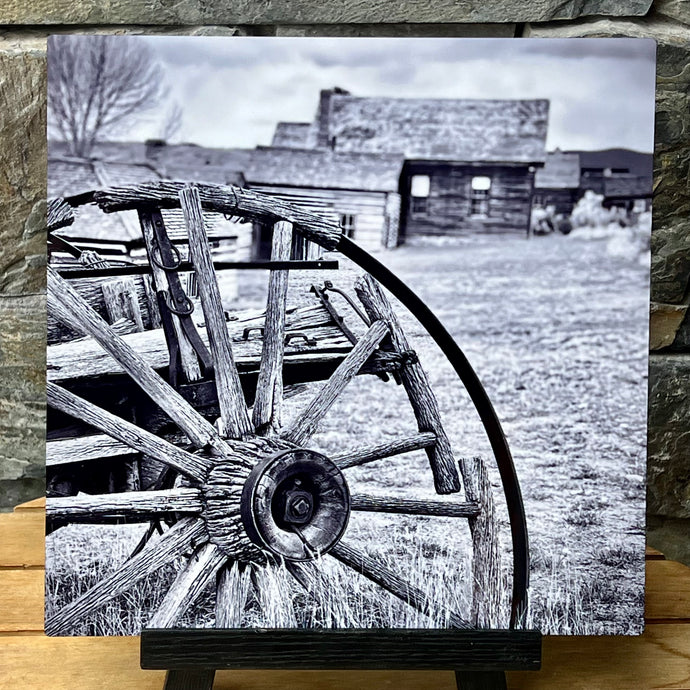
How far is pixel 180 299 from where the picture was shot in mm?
1056

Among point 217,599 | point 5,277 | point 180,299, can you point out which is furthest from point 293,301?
point 5,277

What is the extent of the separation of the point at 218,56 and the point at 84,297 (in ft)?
1.12

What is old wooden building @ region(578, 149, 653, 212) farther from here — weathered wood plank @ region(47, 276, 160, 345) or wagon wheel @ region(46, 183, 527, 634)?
weathered wood plank @ region(47, 276, 160, 345)

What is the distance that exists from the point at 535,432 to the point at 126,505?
51cm

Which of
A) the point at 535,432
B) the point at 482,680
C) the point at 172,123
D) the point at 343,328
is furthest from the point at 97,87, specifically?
the point at 482,680

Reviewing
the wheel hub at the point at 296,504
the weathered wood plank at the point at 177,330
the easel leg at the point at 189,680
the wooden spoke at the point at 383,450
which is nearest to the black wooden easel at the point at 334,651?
the easel leg at the point at 189,680

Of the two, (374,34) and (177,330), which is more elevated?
(374,34)

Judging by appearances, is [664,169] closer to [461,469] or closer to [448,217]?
[448,217]

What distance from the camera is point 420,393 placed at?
109 cm

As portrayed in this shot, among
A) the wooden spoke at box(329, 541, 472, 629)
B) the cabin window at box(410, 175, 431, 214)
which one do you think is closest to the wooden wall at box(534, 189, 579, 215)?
the cabin window at box(410, 175, 431, 214)

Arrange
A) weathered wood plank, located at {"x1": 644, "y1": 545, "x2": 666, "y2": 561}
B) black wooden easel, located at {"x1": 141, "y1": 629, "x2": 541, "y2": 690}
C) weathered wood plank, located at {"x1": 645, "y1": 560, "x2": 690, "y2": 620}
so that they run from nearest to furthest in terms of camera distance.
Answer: black wooden easel, located at {"x1": 141, "y1": 629, "x2": 541, "y2": 690} → weathered wood plank, located at {"x1": 645, "y1": 560, "x2": 690, "y2": 620} → weathered wood plank, located at {"x1": 644, "y1": 545, "x2": 666, "y2": 561}

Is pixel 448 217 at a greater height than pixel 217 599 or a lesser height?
greater

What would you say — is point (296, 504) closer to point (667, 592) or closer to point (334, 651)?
point (334, 651)

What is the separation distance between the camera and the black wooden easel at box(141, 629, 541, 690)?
1.01m
